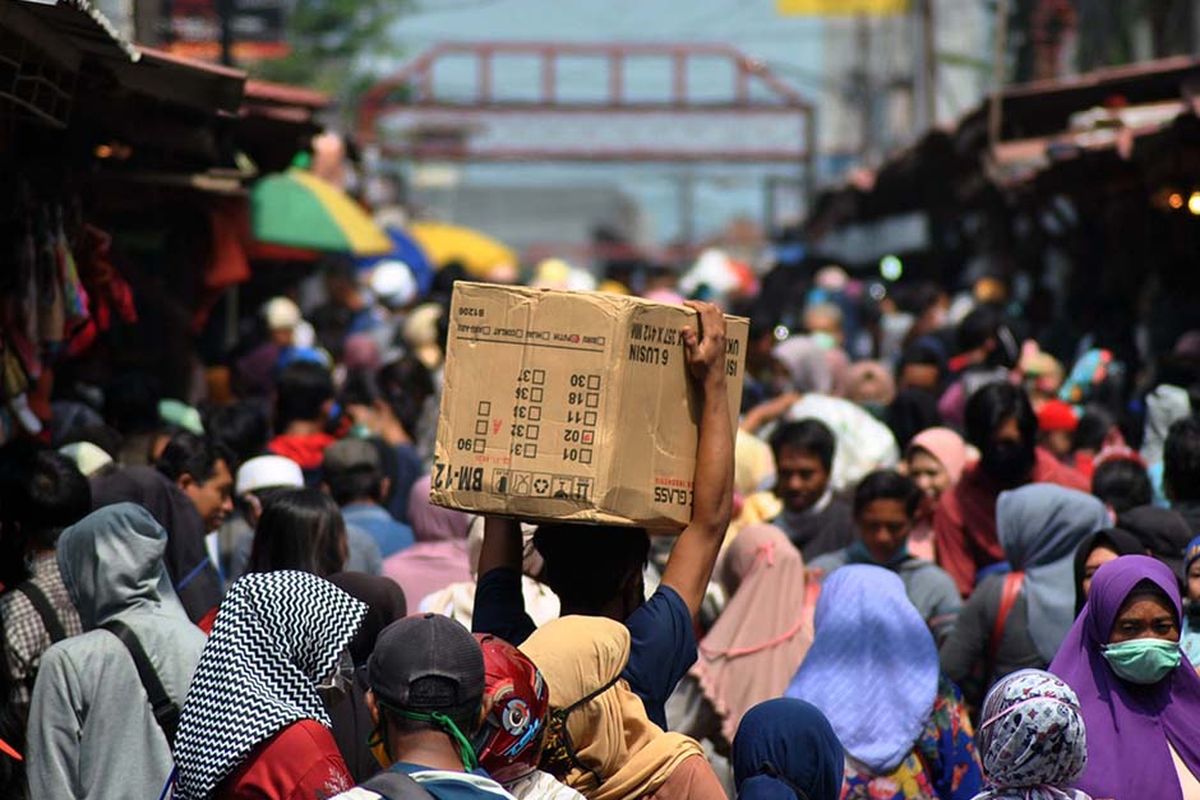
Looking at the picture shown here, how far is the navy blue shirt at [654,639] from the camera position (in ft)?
14.6

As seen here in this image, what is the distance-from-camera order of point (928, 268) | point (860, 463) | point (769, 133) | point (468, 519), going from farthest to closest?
point (769, 133) < point (928, 268) < point (860, 463) < point (468, 519)

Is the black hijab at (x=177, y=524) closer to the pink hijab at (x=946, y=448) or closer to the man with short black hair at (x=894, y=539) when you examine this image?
the man with short black hair at (x=894, y=539)

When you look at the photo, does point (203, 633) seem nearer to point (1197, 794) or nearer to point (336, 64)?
point (1197, 794)

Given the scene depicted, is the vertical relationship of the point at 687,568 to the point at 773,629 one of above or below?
above

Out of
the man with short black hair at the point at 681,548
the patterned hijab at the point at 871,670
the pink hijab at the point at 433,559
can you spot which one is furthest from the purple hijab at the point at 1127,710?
the pink hijab at the point at 433,559

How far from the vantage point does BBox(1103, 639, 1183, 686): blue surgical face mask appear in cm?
521

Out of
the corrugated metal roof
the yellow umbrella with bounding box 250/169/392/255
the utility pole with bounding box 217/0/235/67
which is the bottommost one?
the yellow umbrella with bounding box 250/169/392/255

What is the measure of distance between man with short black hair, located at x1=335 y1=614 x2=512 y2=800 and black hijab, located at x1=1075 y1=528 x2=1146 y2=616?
9.50 ft

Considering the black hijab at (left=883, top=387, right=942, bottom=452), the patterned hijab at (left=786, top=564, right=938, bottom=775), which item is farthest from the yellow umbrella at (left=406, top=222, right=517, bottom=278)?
the patterned hijab at (left=786, top=564, right=938, bottom=775)

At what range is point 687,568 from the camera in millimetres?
4625

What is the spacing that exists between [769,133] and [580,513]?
43981 mm

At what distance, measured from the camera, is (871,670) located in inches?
227

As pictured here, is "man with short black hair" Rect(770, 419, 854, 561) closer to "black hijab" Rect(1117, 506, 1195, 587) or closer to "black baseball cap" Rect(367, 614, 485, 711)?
"black hijab" Rect(1117, 506, 1195, 587)

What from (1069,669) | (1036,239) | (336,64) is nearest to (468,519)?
(1069,669)
